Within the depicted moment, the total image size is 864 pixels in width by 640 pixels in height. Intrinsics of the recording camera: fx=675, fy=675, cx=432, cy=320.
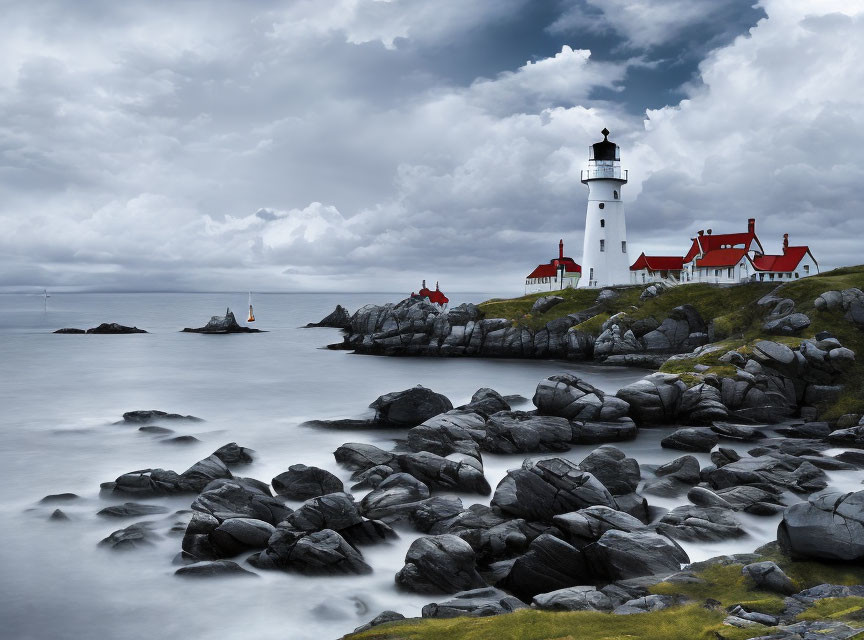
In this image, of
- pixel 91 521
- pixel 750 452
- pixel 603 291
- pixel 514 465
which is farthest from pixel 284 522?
pixel 603 291

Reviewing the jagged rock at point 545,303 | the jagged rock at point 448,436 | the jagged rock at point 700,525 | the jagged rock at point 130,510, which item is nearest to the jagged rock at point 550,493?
the jagged rock at point 700,525

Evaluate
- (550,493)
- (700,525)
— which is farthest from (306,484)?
(700,525)

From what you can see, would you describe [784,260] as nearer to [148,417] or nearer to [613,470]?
[613,470]

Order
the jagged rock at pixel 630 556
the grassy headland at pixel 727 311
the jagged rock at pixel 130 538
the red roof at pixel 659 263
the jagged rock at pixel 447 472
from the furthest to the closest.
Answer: the red roof at pixel 659 263 → the grassy headland at pixel 727 311 → the jagged rock at pixel 447 472 → the jagged rock at pixel 130 538 → the jagged rock at pixel 630 556

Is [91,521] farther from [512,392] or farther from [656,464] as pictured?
[512,392]

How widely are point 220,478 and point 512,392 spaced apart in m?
27.8

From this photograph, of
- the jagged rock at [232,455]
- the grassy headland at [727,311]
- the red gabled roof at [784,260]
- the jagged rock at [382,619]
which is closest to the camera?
the jagged rock at [382,619]

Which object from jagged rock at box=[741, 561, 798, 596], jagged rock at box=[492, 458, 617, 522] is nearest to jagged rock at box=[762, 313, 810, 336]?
jagged rock at box=[492, 458, 617, 522]

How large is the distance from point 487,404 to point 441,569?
19.9 metres

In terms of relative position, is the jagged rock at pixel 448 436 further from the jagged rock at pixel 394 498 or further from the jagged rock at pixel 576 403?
the jagged rock at pixel 576 403

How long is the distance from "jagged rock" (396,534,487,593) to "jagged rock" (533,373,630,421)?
18.0 meters

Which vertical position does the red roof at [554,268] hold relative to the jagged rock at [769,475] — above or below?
above

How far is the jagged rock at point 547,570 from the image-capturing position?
1469 centimetres

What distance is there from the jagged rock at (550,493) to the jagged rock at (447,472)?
10.6 ft
